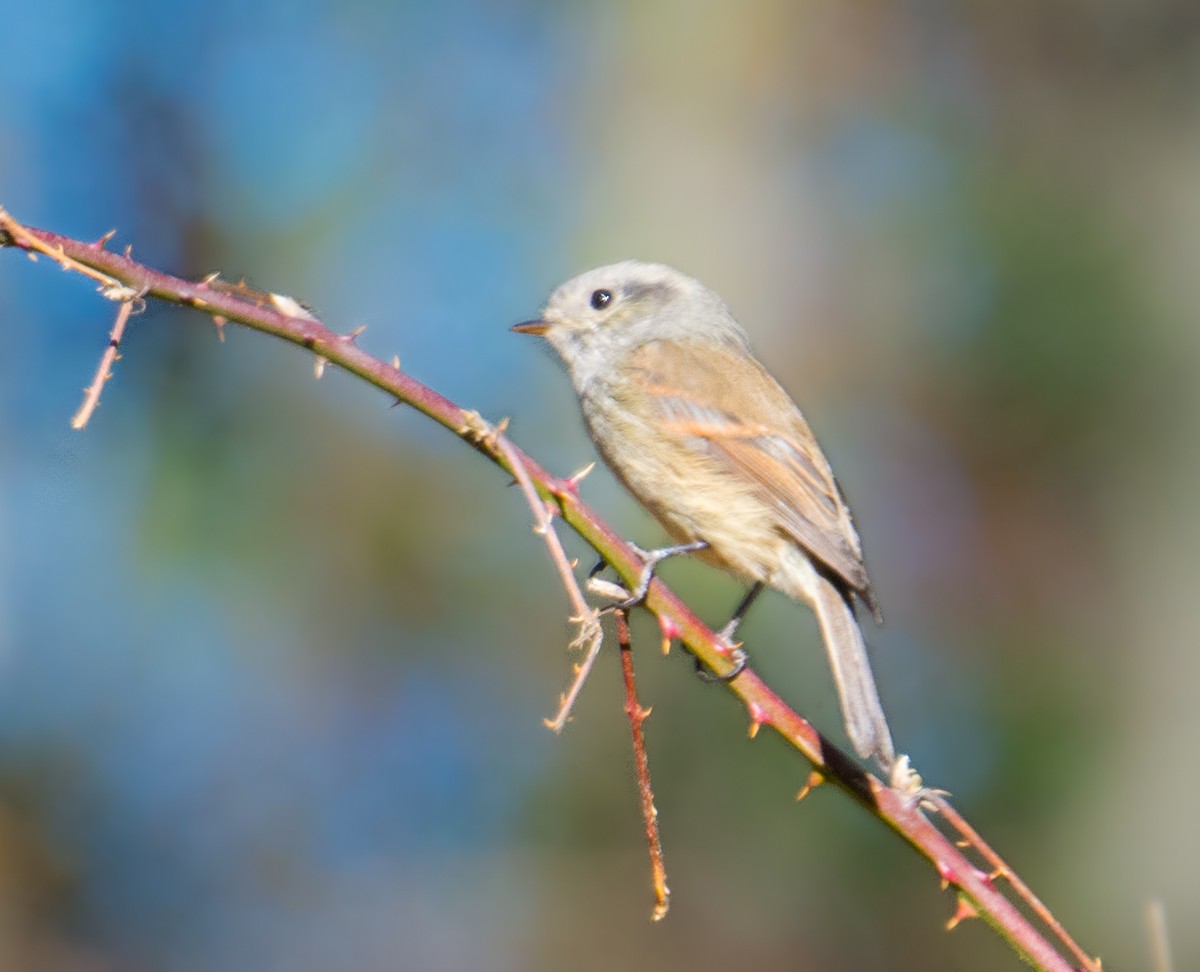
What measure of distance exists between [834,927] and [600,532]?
235 inches

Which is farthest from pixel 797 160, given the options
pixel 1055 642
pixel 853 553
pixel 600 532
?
pixel 600 532

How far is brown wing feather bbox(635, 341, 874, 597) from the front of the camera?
3250 millimetres

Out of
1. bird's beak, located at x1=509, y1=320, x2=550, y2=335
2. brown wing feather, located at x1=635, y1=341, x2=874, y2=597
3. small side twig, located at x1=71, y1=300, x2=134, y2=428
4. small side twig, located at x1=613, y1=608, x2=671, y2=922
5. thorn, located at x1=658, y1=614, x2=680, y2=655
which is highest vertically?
bird's beak, located at x1=509, y1=320, x2=550, y2=335

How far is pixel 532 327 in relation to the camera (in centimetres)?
383

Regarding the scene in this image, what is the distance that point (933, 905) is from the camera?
7.12m

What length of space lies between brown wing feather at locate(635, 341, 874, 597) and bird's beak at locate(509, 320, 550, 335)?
32 centimetres

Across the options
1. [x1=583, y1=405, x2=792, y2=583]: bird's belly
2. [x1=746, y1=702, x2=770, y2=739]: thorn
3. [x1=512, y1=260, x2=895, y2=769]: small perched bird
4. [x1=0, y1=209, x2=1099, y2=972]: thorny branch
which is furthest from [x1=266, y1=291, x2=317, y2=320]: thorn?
[x1=583, y1=405, x2=792, y2=583]: bird's belly

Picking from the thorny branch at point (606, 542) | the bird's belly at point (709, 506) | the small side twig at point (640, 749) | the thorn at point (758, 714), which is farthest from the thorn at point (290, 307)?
the bird's belly at point (709, 506)

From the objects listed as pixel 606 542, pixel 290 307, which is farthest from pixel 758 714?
pixel 290 307

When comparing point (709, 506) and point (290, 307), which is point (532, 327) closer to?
point (709, 506)

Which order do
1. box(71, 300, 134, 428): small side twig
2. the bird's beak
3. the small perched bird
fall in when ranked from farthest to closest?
1. the bird's beak
2. the small perched bird
3. box(71, 300, 134, 428): small side twig

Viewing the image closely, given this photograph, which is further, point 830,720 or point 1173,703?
point 1173,703

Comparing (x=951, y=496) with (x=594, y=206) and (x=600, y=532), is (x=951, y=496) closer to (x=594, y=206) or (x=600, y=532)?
(x=594, y=206)

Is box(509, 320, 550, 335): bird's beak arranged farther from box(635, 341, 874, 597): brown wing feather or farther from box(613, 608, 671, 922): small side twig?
box(613, 608, 671, 922): small side twig
